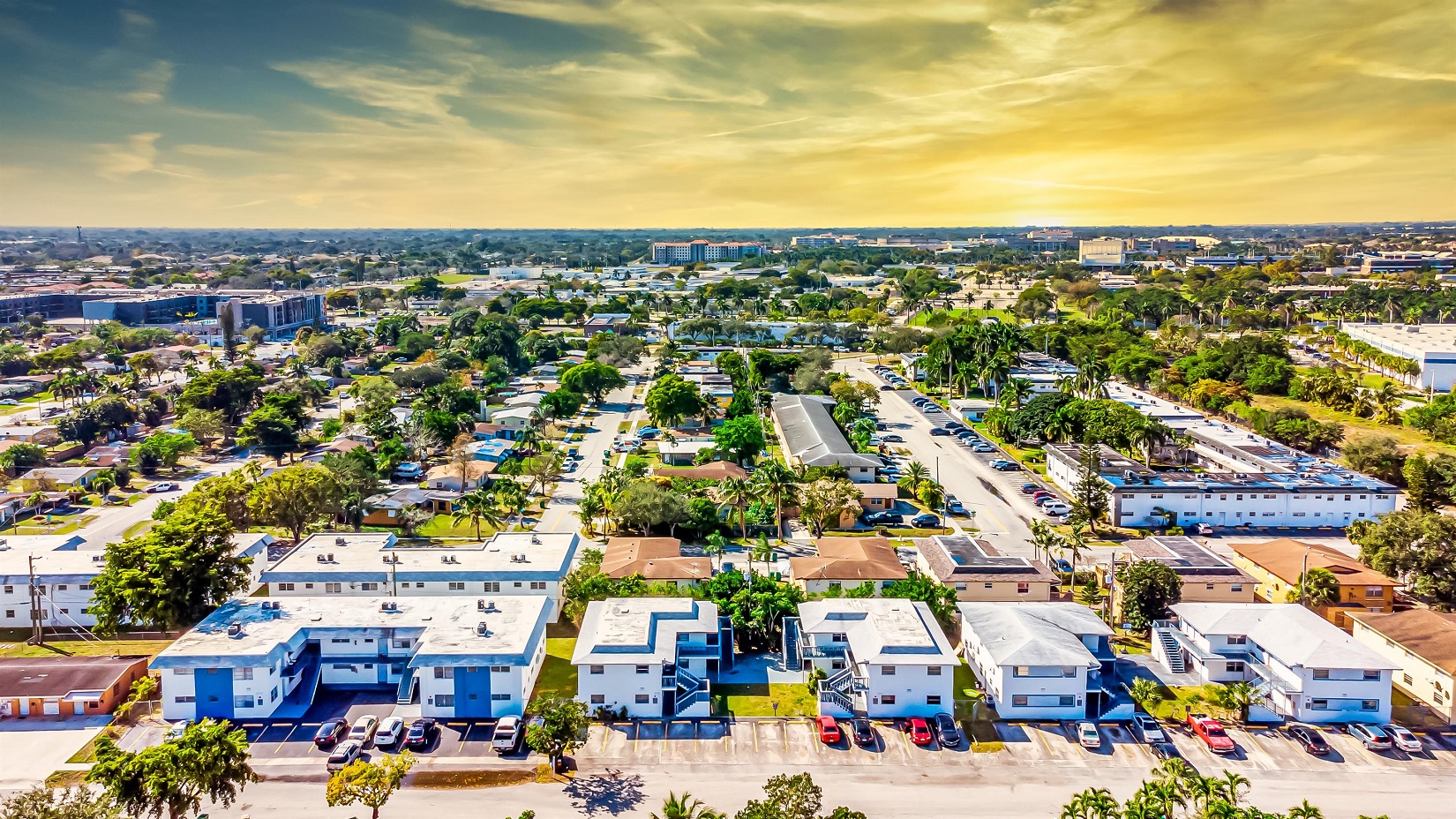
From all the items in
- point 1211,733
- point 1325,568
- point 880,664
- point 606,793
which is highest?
point 1325,568

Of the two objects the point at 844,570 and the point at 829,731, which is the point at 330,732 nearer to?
the point at 829,731

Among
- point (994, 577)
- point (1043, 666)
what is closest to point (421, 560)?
point (994, 577)

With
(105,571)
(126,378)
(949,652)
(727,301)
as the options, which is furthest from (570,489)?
(727,301)

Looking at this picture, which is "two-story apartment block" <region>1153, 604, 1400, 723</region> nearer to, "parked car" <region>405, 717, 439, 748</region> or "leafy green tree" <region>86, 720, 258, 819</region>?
"parked car" <region>405, 717, 439, 748</region>

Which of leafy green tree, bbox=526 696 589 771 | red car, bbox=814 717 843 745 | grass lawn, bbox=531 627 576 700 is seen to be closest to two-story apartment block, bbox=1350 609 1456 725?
red car, bbox=814 717 843 745

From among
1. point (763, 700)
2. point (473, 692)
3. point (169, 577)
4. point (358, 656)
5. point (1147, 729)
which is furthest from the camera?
point (169, 577)

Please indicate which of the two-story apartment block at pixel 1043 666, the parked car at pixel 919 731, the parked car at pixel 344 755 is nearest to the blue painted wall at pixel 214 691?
the parked car at pixel 344 755

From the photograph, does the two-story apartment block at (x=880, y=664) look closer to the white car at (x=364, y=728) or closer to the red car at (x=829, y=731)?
the red car at (x=829, y=731)
